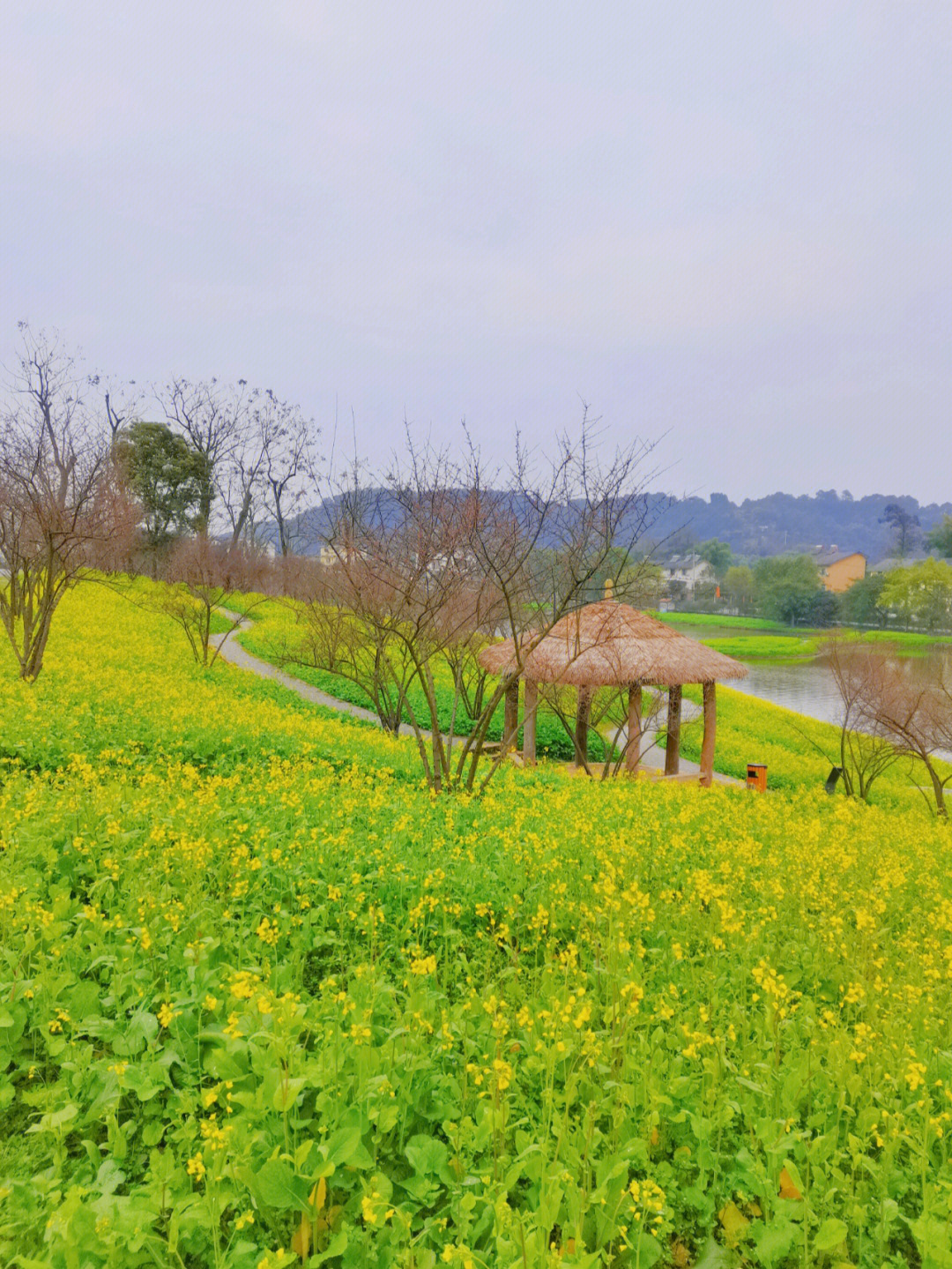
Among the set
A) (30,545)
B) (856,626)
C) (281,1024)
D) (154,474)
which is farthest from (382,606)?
(856,626)

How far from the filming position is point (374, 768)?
7.71 m

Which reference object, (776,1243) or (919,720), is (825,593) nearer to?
(919,720)

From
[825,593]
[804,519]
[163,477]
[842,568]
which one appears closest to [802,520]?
[804,519]

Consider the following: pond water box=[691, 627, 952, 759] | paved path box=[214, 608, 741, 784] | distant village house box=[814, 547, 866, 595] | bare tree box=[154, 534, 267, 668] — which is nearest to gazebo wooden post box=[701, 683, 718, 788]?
paved path box=[214, 608, 741, 784]

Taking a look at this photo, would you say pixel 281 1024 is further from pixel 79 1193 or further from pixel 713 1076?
pixel 713 1076

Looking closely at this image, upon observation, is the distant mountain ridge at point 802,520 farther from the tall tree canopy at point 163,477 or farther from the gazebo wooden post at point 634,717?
the gazebo wooden post at point 634,717

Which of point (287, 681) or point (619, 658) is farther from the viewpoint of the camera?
point (287, 681)

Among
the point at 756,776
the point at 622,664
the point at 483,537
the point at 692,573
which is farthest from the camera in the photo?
the point at 692,573

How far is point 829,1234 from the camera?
5.39 ft

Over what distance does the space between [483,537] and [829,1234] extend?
633 cm

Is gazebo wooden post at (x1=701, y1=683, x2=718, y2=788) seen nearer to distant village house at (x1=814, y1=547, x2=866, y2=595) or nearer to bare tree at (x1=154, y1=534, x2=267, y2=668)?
bare tree at (x1=154, y1=534, x2=267, y2=668)

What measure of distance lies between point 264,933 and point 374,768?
15.3 ft

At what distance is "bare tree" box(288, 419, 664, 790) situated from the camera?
6566 millimetres

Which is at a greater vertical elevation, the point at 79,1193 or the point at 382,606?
the point at 382,606
